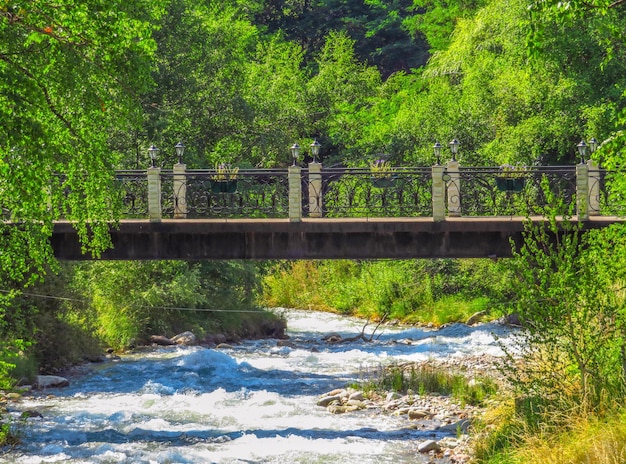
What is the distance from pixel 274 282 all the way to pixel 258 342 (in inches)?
428

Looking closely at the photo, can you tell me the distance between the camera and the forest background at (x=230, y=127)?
41.1 feet

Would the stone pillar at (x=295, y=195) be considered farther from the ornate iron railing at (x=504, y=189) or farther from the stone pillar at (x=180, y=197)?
the ornate iron railing at (x=504, y=189)

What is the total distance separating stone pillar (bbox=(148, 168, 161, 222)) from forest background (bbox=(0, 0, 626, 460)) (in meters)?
1.63

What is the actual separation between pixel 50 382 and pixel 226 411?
505 centimetres

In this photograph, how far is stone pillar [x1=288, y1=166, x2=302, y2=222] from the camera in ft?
78.0

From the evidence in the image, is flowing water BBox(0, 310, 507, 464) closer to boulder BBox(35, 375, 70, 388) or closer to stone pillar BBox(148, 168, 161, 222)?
boulder BBox(35, 375, 70, 388)

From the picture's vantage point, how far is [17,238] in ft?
45.1

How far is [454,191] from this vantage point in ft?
83.4

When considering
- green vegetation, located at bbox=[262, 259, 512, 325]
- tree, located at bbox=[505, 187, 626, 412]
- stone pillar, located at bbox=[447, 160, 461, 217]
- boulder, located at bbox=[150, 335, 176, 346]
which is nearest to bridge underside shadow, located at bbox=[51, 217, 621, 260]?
stone pillar, located at bbox=[447, 160, 461, 217]

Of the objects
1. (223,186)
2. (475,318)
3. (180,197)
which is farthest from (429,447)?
(475,318)

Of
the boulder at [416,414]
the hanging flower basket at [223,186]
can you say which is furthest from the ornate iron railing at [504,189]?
the boulder at [416,414]

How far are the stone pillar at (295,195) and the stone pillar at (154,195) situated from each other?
2.96m

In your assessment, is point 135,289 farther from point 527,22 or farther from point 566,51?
point 527,22

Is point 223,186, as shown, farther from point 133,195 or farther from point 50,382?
point 50,382
